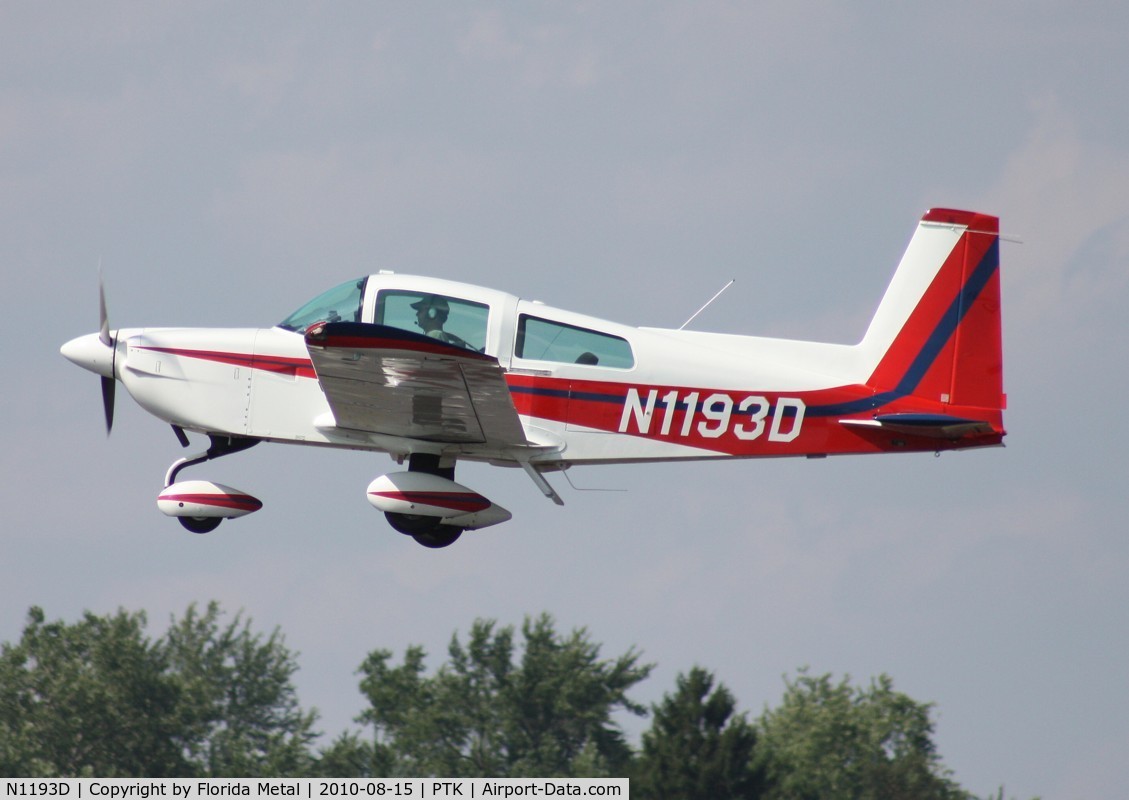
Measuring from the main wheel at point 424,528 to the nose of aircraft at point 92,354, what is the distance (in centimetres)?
282

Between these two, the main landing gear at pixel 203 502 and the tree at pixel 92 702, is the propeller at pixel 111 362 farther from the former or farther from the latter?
the tree at pixel 92 702

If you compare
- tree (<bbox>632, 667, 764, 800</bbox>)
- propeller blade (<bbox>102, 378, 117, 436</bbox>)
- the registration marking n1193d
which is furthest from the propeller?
tree (<bbox>632, 667, 764, 800</bbox>)

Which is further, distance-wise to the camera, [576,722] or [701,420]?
[576,722]

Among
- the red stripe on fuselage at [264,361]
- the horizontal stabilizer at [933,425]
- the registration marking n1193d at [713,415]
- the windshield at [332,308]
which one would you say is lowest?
the horizontal stabilizer at [933,425]

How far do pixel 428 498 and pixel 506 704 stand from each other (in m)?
31.3

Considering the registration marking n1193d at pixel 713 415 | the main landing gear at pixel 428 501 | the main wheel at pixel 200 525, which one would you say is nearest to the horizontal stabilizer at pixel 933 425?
the registration marking n1193d at pixel 713 415

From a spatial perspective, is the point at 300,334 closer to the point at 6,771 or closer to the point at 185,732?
the point at 6,771

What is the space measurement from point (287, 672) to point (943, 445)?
36.9 m

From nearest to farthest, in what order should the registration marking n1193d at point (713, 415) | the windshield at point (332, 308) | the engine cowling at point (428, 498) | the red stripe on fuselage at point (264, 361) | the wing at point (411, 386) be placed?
the wing at point (411, 386) → the windshield at point (332, 308) → the engine cowling at point (428, 498) → the registration marking n1193d at point (713, 415) → the red stripe on fuselage at point (264, 361)

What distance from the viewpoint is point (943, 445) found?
1273 centimetres

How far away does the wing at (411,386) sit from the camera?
11133 mm

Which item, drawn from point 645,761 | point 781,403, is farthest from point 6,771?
point 781,403

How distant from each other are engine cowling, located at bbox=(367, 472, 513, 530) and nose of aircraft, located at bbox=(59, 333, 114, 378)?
2.67 metres

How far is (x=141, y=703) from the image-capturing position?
137 feet
